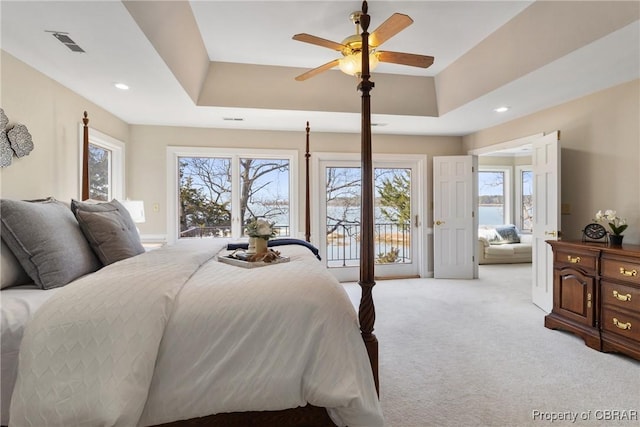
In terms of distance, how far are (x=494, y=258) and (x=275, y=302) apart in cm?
621

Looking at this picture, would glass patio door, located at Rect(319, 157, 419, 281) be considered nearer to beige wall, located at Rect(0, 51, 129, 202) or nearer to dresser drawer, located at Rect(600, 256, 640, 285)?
dresser drawer, located at Rect(600, 256, 640, 285)

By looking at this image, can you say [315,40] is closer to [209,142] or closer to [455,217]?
[209,142]

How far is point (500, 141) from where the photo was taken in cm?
446

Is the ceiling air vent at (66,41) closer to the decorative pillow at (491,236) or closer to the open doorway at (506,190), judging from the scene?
the decorative pillow at (491,236)

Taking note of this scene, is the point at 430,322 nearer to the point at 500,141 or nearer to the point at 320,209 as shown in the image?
the point at 320,209

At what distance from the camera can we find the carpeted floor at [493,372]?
181 centimetres

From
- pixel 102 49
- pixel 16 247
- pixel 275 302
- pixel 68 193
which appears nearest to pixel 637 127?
pixel 275 302

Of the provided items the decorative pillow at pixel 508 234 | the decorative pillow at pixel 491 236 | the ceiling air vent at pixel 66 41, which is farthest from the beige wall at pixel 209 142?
Answer: the decorative pillow at pixel 508 234

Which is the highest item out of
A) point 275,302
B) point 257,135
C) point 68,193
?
point 257,135

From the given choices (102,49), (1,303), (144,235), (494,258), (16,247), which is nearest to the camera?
(1,303)

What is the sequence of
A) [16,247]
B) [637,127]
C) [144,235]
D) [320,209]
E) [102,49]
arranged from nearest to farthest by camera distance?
1. [16,247]
2. [102,49]
3. [637,127]
4. [144,235]
5. [320,209]

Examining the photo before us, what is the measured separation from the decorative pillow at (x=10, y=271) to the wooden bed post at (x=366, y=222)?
5.82 feet

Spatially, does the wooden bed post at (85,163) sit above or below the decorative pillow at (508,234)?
above

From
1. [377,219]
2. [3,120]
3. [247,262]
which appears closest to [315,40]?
[247,262]
